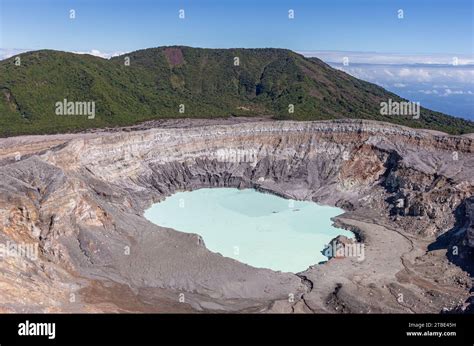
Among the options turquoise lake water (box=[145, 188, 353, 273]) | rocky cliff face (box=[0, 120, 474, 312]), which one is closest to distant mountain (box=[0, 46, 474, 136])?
rocky cliff face (box=[0, 120, 474, 312])

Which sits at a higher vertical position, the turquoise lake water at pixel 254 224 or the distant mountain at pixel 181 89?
the distant mountain at pixel 181 89

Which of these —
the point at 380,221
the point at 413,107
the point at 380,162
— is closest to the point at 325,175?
the point at 380,162

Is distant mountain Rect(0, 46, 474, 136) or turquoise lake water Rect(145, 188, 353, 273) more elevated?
distant mountain Rect(0, 46, 474, 136)

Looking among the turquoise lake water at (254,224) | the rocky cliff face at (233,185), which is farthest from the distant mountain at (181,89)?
the turquoise lake water at (254,224)

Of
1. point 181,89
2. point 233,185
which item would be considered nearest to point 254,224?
point 233,185

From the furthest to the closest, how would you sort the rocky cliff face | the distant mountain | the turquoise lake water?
the distant mountain → the turquoise lake water → the rocky cliff face

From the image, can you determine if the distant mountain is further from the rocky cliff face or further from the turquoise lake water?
the turquoise lake water

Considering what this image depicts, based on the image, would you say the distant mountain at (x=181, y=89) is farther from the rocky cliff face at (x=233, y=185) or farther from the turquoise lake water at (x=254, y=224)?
the turquoise lake water at (x=254, y=224)
